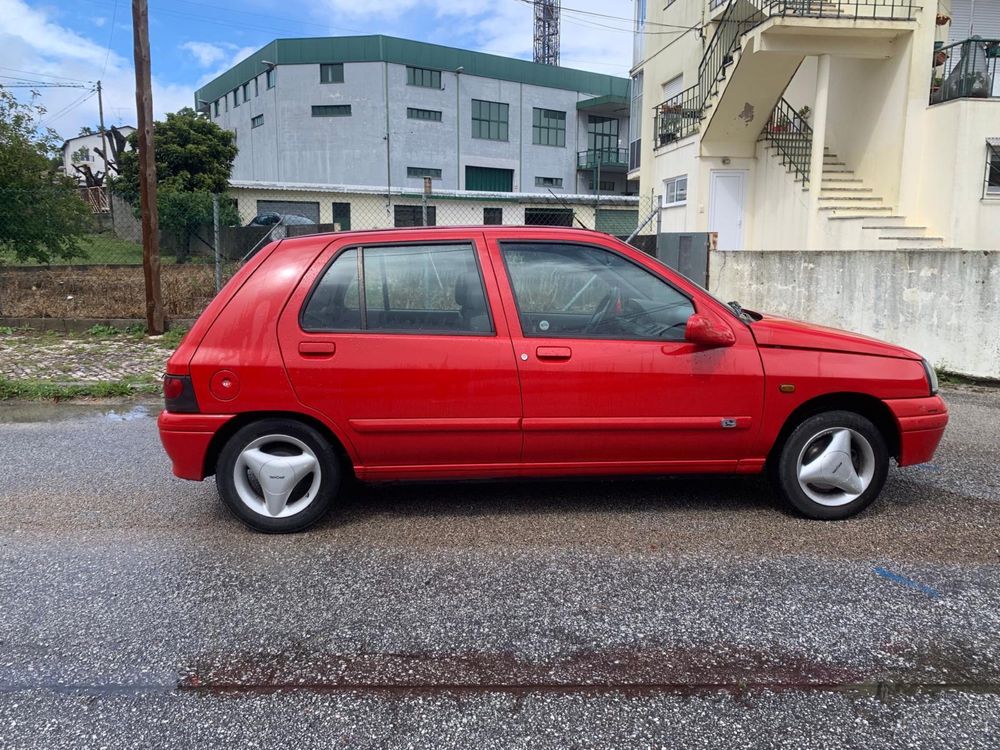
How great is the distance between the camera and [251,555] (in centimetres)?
411

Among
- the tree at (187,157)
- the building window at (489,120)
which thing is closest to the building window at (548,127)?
the building window at (489,120)

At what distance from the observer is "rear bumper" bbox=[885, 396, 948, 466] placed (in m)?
4.46

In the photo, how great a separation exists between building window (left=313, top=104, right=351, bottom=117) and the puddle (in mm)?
40402

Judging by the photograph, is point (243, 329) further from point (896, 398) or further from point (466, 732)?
point (896, 398)

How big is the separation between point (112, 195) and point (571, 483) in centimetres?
2896

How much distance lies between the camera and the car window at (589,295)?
4.34 meters

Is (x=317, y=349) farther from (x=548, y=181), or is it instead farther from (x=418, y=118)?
(x=548, y=181)

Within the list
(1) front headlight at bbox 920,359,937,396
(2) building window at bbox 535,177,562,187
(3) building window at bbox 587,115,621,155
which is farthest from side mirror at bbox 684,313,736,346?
(3) building window at bbox 587,115,621,155

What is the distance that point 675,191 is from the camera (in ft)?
68.4

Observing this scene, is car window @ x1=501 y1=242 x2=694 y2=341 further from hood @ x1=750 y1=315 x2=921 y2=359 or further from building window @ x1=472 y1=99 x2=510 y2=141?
building window @ x1=472 y1=99 x2=510 y2=141

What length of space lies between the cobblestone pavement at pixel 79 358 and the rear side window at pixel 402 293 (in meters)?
5.65

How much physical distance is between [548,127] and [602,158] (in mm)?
4179

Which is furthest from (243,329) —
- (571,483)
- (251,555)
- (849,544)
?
(849,544)

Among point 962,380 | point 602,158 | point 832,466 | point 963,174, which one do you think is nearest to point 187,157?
point 602,158
